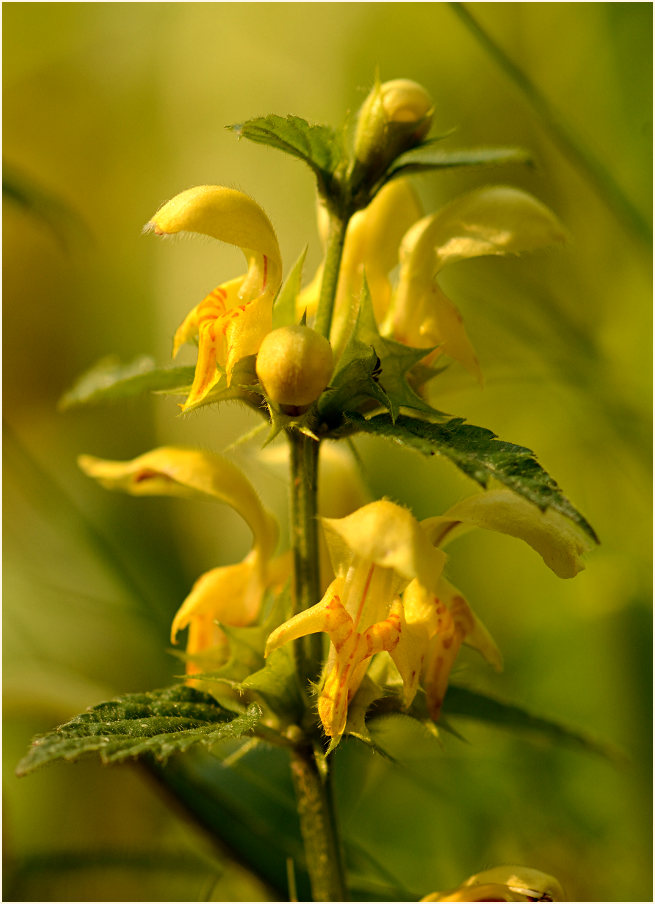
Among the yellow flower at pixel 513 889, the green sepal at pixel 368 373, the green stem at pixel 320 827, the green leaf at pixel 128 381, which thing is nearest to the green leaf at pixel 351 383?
the green sepal at pixel 368 373

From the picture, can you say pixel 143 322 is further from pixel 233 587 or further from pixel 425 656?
pixel 425 656

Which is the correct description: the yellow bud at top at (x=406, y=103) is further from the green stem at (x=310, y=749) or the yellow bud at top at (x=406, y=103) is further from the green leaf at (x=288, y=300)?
the green stem at (x=310, y=749)

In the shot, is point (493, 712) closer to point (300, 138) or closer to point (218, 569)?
point (218, 569)

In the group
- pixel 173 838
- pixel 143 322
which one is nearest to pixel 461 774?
pixel 173 838

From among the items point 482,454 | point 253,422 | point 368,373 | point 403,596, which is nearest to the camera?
point 482,454

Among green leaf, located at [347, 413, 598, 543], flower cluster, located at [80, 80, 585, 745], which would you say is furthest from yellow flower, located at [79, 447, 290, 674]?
green leaf, located at [347, 413, 598, 543]

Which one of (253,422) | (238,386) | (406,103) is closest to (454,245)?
(406,103)

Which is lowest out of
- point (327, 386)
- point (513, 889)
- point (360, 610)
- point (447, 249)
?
point (513, 889)
